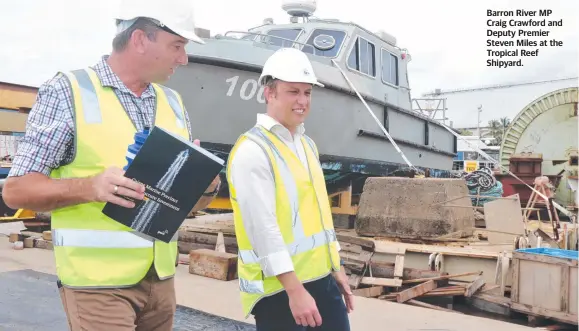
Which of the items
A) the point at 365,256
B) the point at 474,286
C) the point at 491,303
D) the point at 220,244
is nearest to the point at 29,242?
the point at 220,244

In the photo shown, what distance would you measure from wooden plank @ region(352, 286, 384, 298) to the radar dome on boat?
517 cm

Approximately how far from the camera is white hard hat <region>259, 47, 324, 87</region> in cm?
204

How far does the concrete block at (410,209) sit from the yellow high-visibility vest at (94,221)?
19.8ft

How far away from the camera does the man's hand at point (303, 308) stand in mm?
1840

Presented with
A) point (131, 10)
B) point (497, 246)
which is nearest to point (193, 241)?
point (497, 246)

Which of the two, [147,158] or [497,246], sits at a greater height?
[147,158]

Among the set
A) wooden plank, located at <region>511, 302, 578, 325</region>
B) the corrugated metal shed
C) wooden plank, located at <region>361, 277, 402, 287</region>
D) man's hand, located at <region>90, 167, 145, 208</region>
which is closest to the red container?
the corrugated metal shed

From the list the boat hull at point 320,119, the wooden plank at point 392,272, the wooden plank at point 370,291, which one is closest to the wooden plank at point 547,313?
the wooden plank at point 392,272

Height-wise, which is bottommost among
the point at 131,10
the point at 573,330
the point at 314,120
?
the point at 573,330

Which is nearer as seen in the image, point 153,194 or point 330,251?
point 153,194

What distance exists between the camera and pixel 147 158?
1385 mm

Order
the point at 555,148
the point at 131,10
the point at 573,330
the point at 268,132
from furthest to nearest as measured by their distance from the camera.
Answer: the point at 555,148
the point at 573,330
the point at 268,132
the point at 131,10

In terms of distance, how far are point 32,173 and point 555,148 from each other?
17979 millimetres

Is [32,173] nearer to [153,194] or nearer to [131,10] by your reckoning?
[153,194]
